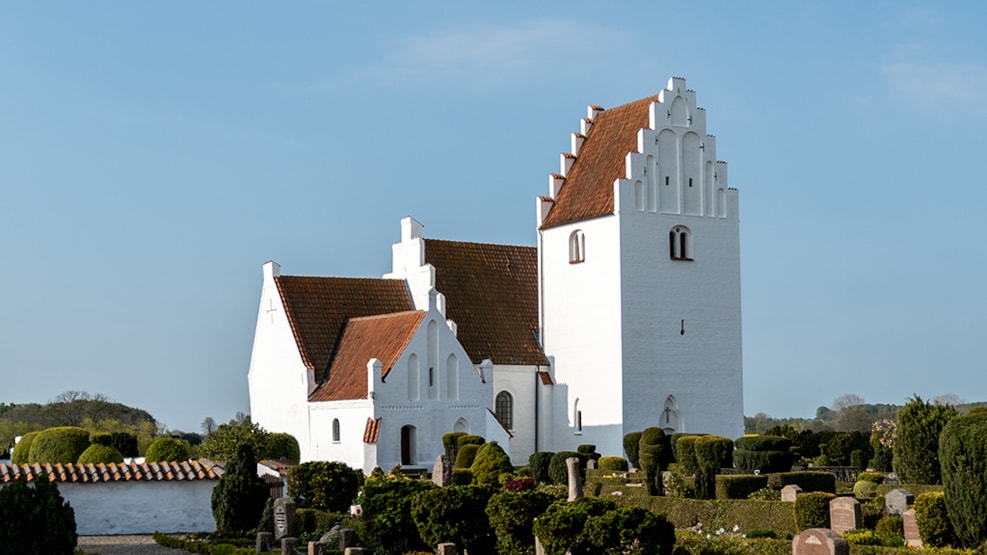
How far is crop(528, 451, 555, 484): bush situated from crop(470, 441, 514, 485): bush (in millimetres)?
2128

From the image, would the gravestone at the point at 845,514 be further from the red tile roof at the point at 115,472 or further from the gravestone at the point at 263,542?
the red tile roof at the point at 115,472

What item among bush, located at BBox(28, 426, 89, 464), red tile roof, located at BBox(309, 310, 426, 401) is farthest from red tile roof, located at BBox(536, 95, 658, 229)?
bush, located at BBox(28, 426, 89, 464)

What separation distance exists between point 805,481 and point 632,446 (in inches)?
419

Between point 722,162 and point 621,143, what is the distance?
10.7ft

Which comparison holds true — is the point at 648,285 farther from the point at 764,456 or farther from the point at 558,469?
the point at 558,469

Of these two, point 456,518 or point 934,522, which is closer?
point 934,522

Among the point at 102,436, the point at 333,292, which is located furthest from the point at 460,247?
the point at 102,436

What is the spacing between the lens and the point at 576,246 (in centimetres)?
4531

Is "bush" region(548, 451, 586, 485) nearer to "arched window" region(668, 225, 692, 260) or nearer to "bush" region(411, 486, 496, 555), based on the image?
"arched window" region(668, 225, 692, 260)

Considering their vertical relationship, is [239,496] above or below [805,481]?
above

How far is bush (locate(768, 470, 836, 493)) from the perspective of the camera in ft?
101

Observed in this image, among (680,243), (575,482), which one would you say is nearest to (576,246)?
(680,243)

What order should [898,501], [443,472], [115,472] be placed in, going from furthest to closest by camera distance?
[443,472]
[115,472]
[898,501]

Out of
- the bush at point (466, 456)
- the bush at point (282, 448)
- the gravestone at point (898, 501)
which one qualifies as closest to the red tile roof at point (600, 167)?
the bush at point (466, 456)
